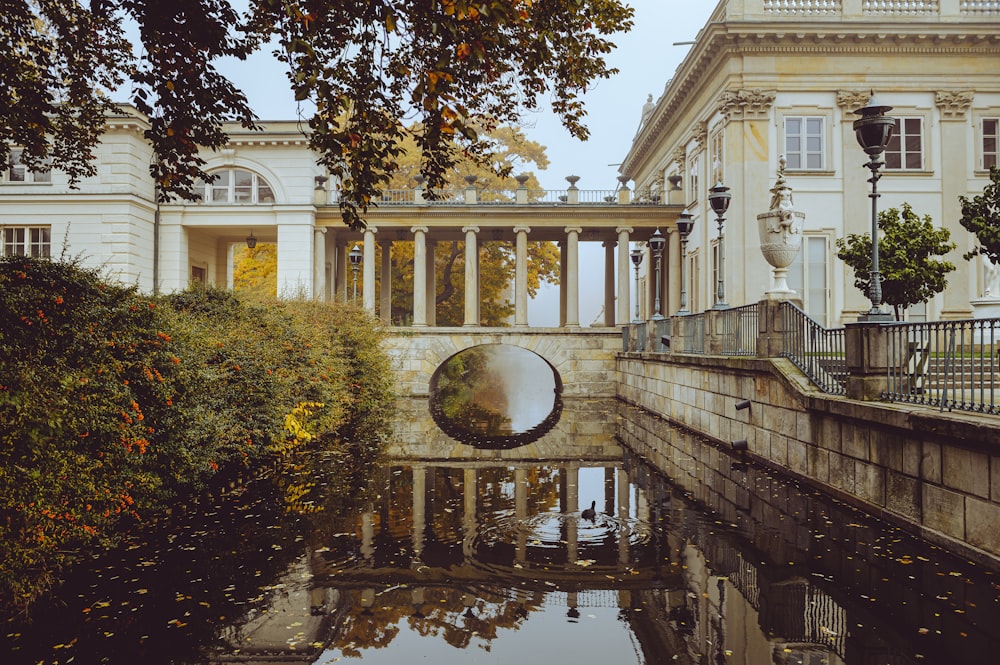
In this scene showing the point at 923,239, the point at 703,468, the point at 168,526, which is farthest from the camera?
the point at 923,239

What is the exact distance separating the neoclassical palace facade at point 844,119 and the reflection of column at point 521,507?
15.4 meters

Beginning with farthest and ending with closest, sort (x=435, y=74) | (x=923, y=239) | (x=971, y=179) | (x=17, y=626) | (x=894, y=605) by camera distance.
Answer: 1. (x=971, y=179)
2. (x=923, y=239)
3. (x=435, y=74)
4. (x=894, y=605)
5. (x=17, y=626)

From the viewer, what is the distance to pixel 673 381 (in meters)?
18.8

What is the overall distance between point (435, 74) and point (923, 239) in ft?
52.7

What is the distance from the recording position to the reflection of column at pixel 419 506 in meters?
7.31

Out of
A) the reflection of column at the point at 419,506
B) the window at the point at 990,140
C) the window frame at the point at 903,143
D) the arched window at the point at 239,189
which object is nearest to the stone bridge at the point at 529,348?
the arched window at the point at 239,189

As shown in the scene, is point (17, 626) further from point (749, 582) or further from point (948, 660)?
point (948, 660)

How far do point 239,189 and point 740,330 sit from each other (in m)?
23.6

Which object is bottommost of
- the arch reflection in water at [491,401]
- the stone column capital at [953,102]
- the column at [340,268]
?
the arch reflection in water at [491,401]

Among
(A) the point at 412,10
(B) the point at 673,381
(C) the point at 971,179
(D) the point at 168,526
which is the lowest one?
(D) the point at 168,526

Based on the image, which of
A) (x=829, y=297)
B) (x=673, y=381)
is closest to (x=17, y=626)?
(x=673, y=381)

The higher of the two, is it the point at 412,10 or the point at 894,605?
the point at 412,10

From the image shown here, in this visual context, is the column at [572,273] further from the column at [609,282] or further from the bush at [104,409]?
the bush at [104,409]

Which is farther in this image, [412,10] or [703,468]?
[703,468]
